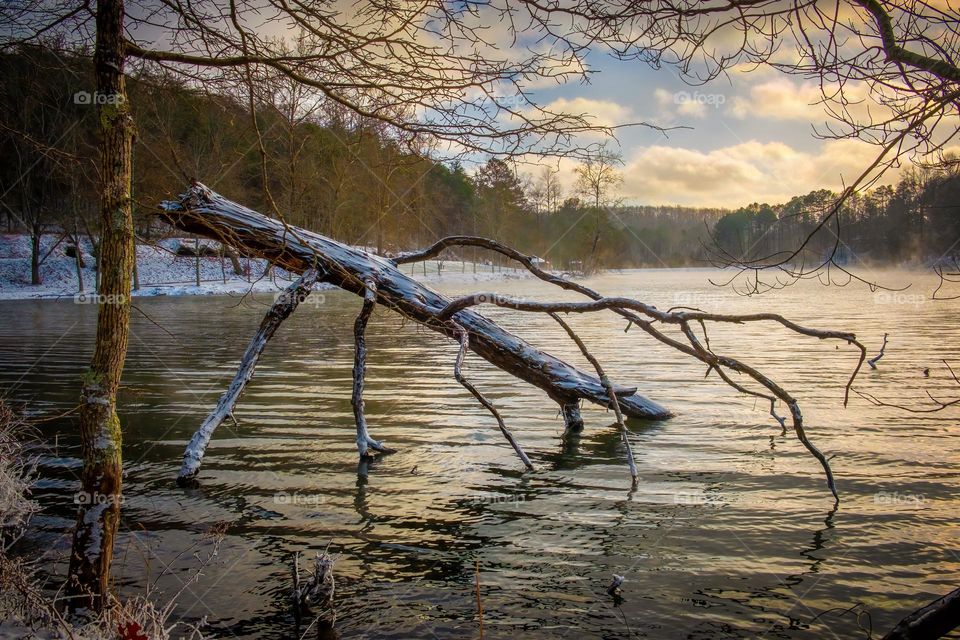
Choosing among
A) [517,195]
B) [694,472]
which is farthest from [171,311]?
[517,195]

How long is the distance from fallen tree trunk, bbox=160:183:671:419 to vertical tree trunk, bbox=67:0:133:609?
7.19 ft

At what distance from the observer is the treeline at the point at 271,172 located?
4358 millimetres

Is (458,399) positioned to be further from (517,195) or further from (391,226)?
(517,195)

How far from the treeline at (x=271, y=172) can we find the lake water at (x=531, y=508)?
2337 mm

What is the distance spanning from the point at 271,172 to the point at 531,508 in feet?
92.4

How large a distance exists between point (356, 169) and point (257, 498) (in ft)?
115

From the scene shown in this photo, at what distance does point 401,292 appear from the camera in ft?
25.7

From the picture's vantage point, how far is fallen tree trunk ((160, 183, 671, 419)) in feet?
22.3

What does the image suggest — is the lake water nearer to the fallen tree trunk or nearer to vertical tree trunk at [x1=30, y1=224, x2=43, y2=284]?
the fallen tree trunk

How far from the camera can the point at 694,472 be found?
288 inches

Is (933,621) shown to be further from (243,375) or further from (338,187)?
(338,187)

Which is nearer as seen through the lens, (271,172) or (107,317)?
(107,317)

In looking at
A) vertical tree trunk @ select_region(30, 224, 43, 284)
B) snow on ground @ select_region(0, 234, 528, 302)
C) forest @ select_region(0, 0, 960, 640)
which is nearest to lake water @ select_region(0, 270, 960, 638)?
forest @ select_region(0, 0, 960, 640)

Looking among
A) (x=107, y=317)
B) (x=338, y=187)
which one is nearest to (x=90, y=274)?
(x=338, y=187)
